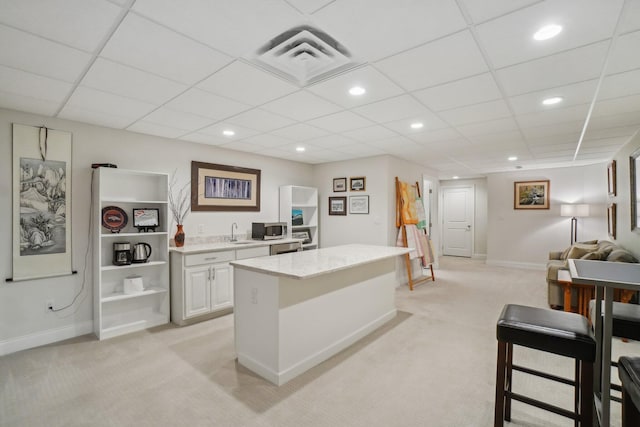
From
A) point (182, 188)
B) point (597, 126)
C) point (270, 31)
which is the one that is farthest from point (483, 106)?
point (182, 188)

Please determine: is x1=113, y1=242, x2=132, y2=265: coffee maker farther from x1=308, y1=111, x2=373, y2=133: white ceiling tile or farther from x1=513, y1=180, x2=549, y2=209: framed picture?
x1=513, y1=180, x2=549, y2=209: framed picture

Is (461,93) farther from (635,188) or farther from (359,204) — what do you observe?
(359,204)

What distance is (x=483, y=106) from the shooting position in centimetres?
286

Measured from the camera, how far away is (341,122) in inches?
133

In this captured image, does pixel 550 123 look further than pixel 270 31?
Yes

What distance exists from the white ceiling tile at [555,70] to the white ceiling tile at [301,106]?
141 centimetres

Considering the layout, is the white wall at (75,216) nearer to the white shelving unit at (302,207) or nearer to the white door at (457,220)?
the white shelving unit at (302,207)

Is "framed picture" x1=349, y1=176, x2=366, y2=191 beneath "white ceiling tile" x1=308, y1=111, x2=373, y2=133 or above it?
beneath

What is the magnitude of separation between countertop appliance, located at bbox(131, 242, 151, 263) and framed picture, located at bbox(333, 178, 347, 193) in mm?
3408

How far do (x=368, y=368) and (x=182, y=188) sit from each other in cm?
333

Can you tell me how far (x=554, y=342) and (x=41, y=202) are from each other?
447 cm

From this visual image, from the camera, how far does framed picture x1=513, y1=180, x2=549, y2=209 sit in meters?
7.03

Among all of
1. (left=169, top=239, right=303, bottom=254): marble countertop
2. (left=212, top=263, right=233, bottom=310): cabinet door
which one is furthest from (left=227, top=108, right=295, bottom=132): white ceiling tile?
(left=212, top=263, right=233, bottom=310): cabinet door

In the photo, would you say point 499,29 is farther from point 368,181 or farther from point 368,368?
point 368,181
